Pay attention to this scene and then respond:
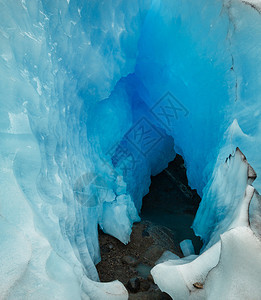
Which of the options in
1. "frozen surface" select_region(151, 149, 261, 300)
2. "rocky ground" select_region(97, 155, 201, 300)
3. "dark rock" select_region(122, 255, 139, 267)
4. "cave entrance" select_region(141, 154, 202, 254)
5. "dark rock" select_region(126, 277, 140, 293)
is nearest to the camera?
"frozen surface" select_region(151, 149, 261, 300)

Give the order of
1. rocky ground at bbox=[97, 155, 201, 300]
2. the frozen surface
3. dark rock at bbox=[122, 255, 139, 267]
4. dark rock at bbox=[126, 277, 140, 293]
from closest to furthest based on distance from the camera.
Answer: the frozen surface → dark rock at bbox=[126, 277, 140, 293] → rocky ground at bbox=[97, 155, 201, 300] → dark rock at bbox=[122, 255, 139, 267]

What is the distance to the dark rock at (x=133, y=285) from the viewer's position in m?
2.19

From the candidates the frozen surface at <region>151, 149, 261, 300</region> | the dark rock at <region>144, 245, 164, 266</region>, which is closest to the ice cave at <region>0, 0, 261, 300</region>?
the frozen surface at <region>151, 149, 261, 300</region>

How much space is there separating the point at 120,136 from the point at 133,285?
5.33 ft

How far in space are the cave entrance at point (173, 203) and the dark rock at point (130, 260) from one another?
0.59m

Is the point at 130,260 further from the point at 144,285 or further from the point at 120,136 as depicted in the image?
the point at 120,136

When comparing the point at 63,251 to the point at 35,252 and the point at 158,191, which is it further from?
the point at 158,191

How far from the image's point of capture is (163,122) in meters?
3.46

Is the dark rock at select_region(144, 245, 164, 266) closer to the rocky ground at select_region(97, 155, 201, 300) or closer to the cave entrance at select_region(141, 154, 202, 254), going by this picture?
the rocky ground at select_region(97, 155, 201, 300)

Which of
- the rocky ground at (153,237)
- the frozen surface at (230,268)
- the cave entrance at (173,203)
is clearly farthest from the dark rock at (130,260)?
the frozen surface at (230,268)

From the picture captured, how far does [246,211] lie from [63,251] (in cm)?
106

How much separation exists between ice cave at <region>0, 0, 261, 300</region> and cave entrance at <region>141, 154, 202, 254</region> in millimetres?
57

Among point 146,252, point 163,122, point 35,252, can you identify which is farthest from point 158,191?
point 35,252

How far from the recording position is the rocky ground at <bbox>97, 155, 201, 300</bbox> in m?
2.32
